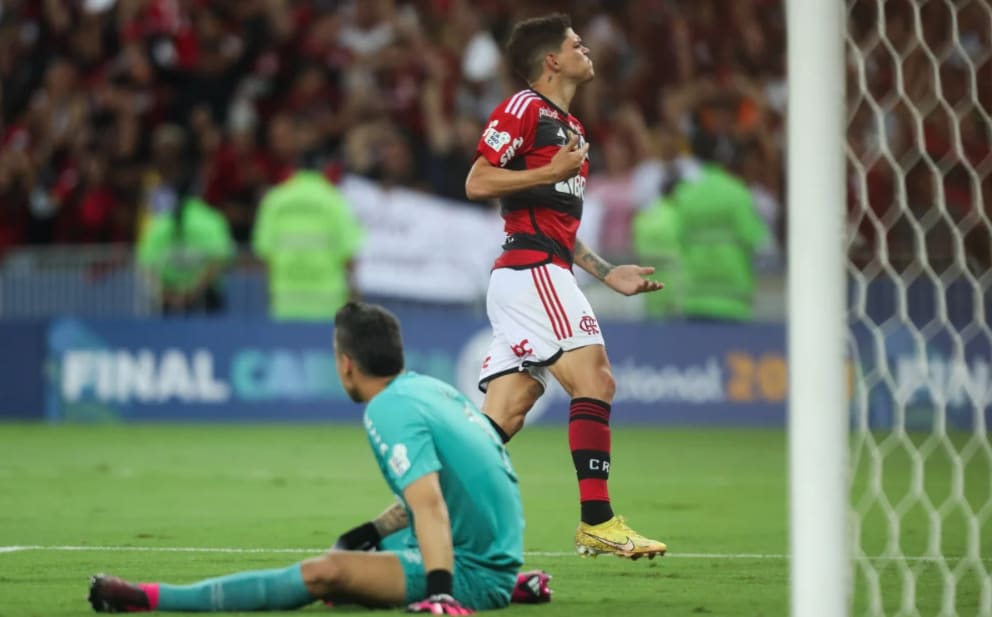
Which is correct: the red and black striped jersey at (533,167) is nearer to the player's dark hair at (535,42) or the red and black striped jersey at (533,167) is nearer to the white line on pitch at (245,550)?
the player's dark hair at (535,42)

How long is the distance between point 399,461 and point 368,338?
424 millimetres

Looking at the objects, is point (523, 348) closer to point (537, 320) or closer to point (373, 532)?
point (537, 320)

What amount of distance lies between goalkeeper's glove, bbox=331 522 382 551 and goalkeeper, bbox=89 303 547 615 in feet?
0.71

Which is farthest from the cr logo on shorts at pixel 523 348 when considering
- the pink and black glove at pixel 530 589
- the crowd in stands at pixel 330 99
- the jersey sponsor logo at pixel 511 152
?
the crowd in stands at pixel 330 99

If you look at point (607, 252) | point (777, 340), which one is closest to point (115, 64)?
point (607, 252)

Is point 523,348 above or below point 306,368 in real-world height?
below

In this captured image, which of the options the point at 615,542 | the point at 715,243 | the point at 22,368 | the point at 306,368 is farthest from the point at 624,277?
the point at 22,368

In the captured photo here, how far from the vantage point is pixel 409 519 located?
5621 millimetres

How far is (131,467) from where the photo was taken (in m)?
12.4

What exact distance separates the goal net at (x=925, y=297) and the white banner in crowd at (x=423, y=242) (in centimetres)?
307

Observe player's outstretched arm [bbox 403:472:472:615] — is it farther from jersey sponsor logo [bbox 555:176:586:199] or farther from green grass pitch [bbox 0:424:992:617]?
jersey sponsor logo [bbox 555:176:586:199]

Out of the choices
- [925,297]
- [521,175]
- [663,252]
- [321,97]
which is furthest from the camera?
[321,97]

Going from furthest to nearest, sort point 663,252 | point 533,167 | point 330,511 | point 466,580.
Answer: point 663,252 → point 330,511 → point 533,167 → point 466,580

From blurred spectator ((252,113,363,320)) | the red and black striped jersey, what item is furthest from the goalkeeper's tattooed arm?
blurred spectator ((252,113,363,320))
